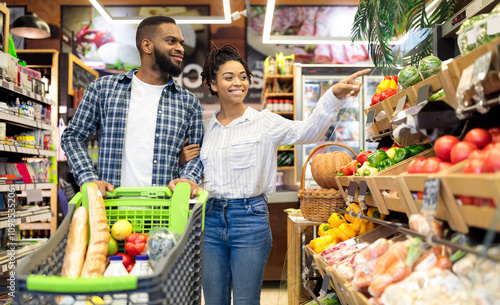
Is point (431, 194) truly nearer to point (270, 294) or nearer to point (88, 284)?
point (88, 284)

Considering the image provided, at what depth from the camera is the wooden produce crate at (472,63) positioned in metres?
0.96

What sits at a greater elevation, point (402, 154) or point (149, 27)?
point (149, 27)

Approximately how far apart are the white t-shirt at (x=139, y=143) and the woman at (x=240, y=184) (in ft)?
0.95

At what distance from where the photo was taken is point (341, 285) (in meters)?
1.51

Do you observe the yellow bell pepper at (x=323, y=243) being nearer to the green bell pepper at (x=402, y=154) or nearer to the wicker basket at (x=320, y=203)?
the wicker basket at (x=320, y=203)

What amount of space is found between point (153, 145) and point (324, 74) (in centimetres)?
397

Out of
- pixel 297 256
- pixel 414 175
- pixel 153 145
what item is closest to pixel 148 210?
pixel 153 145

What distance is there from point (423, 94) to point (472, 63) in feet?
0.99

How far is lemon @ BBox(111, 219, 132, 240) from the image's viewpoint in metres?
1.52

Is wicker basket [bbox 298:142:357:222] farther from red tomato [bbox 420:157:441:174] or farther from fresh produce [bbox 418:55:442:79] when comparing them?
red tomato [bbox 420:157:441:174]

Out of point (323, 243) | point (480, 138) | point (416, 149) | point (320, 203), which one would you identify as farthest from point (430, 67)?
point (320, 203)

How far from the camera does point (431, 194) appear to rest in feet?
3.33

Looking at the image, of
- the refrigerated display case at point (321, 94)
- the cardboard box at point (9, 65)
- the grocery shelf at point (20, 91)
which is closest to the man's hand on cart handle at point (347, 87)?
the grocery shelf at point (20, 91)

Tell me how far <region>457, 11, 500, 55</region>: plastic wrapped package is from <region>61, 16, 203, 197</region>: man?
131 cm
